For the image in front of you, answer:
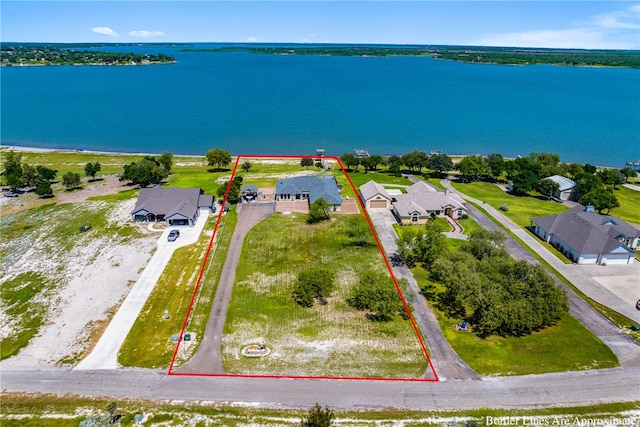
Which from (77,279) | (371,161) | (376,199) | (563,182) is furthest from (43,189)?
(563,182)

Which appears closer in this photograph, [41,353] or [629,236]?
[41,353]

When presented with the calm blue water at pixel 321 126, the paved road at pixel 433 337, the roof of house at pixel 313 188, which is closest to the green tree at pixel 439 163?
the roof of house at pixel 313 188

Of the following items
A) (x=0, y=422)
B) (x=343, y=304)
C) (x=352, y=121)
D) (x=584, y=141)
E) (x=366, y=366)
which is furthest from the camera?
(x=352, y=121)

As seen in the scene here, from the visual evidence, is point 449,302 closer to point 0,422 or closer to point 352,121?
point 0,422

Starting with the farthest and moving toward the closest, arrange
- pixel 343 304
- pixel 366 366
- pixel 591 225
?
pixel 591 225 < pixel 343 304 < pixel 366 366

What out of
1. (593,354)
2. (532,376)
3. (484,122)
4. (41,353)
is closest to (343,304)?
(532,376)

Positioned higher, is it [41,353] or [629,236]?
[629,236]
